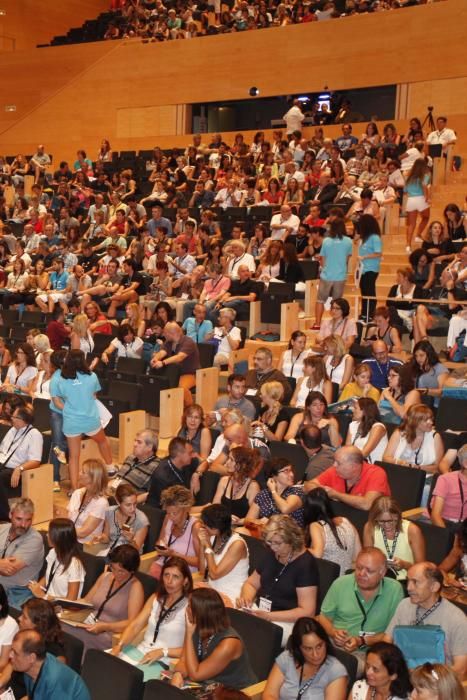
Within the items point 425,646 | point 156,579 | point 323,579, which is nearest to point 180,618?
point 156,579

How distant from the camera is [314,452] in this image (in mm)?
6039

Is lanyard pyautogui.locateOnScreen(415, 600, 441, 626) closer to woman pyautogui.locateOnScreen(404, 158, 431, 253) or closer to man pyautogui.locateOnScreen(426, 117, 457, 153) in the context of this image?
woman pyautogui.locateOnScreen(404, 158, 431, 253)

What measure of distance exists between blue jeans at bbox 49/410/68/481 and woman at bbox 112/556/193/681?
294 cm

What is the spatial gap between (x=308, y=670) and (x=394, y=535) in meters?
1.08

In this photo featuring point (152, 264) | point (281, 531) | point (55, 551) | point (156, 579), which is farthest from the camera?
point (152, 264)

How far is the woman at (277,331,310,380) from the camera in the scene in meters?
7.83

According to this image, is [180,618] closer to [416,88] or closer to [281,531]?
[281,531]

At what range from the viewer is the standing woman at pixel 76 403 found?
7.09 m

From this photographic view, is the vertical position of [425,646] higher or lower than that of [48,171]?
lower

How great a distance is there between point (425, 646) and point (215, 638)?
2.71 feet

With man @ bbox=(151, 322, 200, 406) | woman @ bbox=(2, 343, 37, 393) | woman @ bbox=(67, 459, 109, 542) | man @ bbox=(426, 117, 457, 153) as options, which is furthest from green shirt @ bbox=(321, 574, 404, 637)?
man @ bbox=(426, 117, 457, 153)

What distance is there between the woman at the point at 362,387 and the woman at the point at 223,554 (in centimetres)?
223

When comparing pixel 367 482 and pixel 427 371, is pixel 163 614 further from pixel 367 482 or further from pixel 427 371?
pixel 427 371

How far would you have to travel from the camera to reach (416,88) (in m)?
15.4
